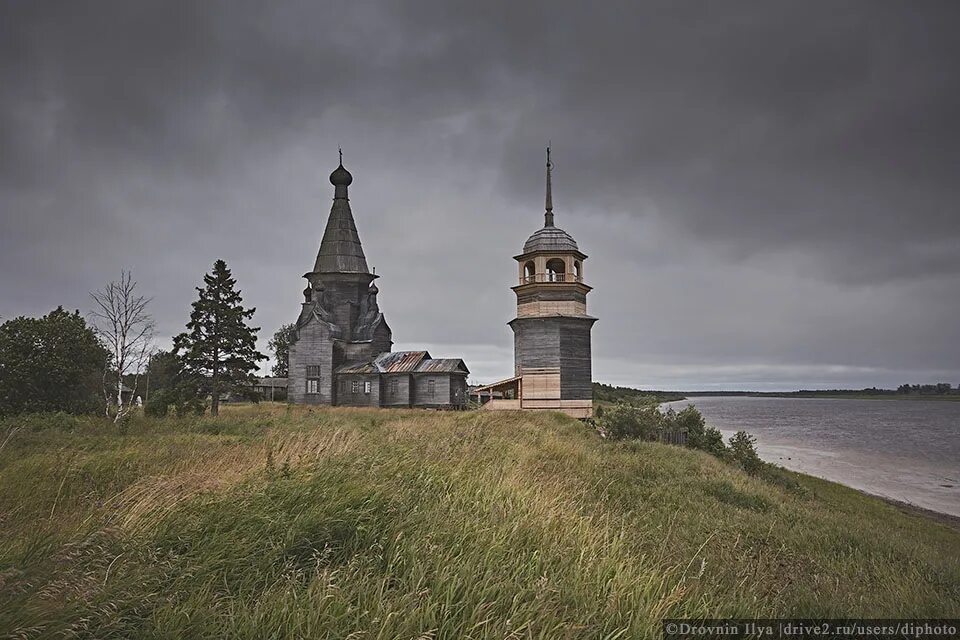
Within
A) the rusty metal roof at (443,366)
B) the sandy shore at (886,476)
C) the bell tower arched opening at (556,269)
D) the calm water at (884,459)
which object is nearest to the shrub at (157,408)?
the rusty metal roof at (443,366)

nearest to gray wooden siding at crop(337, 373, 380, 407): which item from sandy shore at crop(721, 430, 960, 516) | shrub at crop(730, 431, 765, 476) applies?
shrub at crop(730, 431, 765, 476)

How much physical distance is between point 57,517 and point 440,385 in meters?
28.6

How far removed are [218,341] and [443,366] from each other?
41.6 feet

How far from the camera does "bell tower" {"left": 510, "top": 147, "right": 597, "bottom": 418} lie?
106 feet

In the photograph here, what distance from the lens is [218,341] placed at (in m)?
30.4

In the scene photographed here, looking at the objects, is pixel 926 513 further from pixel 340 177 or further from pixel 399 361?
pixel 340 177

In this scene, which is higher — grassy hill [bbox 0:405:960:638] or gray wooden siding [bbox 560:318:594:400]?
gray wooden siding [bbox 560:318:594:400]

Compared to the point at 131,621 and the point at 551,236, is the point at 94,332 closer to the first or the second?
the point at 551,236

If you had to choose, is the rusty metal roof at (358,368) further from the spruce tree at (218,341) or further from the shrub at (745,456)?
the shrub at (745,456)

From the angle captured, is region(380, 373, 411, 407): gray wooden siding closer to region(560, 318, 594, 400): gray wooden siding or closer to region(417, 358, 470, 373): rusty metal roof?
region(417, 358, 470, 373): rusty metal roof

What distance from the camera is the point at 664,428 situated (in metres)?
25.0

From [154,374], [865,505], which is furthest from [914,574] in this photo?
[154,374]

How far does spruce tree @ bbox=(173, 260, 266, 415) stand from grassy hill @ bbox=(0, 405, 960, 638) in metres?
20.7

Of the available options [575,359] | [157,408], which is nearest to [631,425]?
[575,359]
